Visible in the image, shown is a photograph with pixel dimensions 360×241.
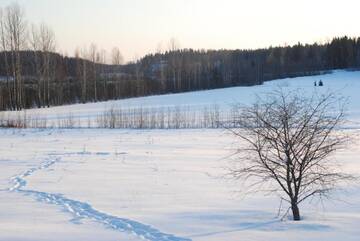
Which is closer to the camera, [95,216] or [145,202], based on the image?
[95,216]

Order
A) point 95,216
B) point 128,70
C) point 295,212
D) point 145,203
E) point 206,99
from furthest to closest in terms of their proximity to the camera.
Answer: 1. point 128,70
2. point 206,99
3. point 145,203
4. point 95,216
5. point 295,212

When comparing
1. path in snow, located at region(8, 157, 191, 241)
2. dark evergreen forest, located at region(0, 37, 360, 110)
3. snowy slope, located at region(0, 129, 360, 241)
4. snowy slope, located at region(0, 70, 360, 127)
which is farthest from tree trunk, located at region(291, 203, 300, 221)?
dark evergreen forest, located at region(0, 37, 360, 110)

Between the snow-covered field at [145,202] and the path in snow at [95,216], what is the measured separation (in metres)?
0.01

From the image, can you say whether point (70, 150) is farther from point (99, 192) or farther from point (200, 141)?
point (99, 192)

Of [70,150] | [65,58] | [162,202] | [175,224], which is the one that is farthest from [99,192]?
[65,58]

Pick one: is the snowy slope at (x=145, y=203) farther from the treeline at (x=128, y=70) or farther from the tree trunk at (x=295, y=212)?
the treeline at (x=128, y=70)

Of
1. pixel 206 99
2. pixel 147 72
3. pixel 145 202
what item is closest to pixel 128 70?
pixel 147 72

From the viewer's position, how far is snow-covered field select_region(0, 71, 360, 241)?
681cm

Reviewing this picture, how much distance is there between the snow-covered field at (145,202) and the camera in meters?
6.81

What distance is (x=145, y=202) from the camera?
9.01 meters

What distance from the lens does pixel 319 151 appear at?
790cm

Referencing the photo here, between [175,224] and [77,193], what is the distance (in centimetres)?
322

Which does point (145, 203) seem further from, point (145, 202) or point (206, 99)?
point (206, 99)

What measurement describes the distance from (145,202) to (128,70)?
291 feet
